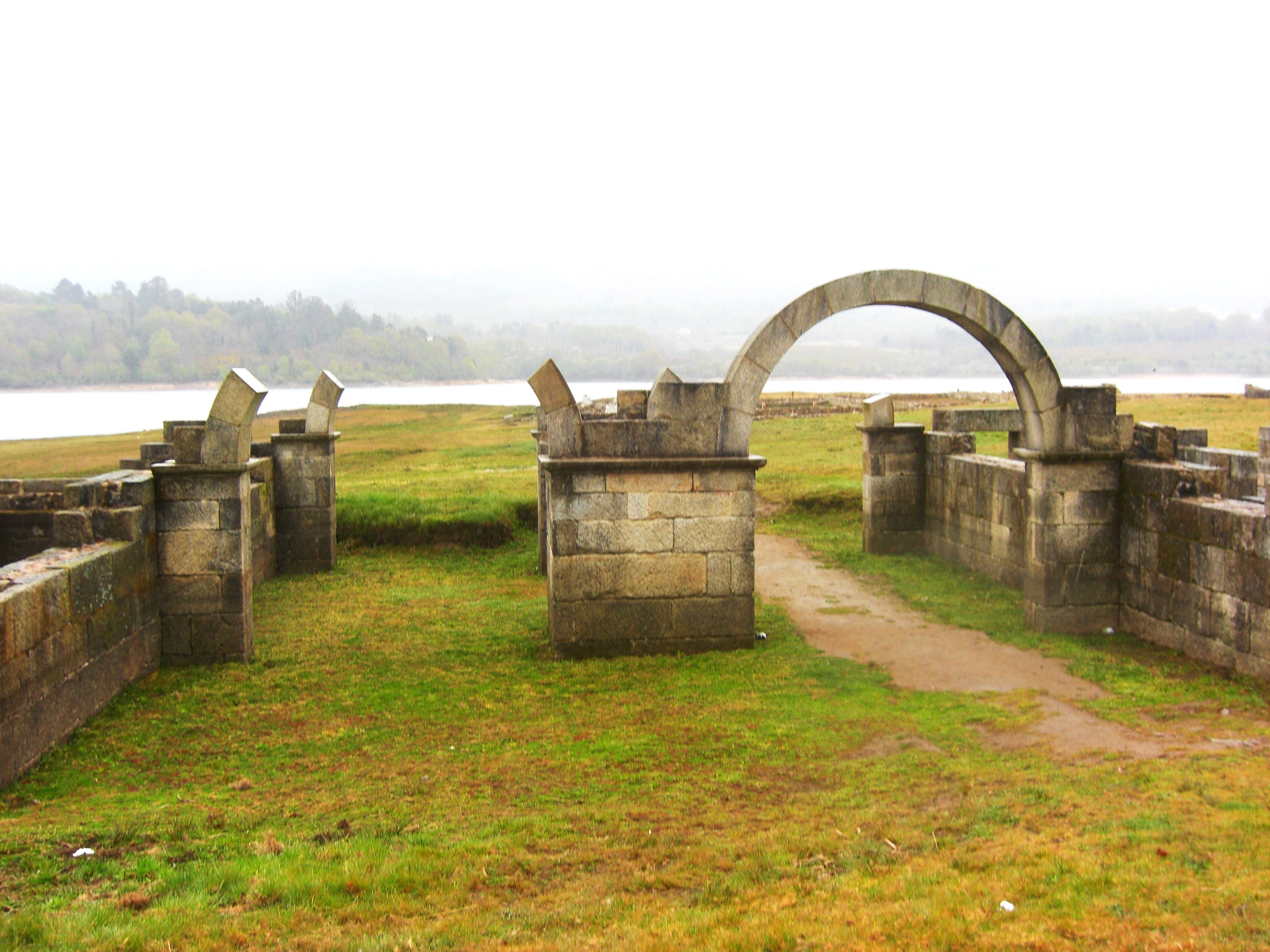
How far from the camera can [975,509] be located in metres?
14.0

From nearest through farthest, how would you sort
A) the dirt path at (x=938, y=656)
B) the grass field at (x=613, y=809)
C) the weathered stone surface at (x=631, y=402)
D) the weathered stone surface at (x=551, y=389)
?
the grass field at (x=613, y=809), the dirt path at (x=938, y=656), the weathered stone surface at (x=551, y=389), the weathered stone surface at (x=631, y=402)

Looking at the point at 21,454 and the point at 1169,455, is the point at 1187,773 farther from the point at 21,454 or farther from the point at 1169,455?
the point at 21,454

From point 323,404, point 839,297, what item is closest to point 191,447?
point 323,404

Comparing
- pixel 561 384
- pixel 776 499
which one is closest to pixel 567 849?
pixel 561 384

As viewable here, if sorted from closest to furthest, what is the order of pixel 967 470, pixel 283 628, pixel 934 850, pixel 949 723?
pixel 934 850
pixel 949 723
pixel 283 628
pixel 967 470

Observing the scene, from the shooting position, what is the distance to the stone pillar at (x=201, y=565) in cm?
960

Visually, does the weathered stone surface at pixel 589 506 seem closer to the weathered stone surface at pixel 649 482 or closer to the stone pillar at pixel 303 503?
the weathered stone surface at pixel 649 482

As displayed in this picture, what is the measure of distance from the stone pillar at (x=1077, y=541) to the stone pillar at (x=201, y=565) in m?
8.16

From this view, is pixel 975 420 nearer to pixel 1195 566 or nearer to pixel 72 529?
pixel 1195 566

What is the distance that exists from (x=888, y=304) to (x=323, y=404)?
8.99 m

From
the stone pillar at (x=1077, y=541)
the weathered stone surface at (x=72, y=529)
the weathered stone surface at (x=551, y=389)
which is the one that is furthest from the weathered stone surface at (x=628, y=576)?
the weathered stone surface at (x=72, y=529)

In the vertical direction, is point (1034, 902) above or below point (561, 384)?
below

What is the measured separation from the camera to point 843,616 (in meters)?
11.7

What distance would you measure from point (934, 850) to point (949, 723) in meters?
2.82
